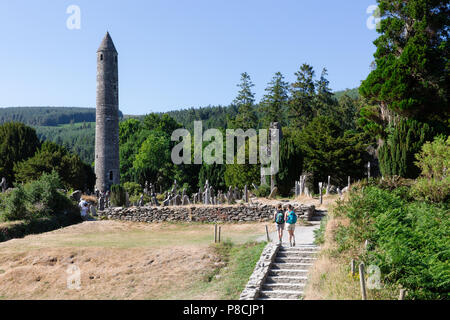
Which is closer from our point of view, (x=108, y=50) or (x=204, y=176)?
(x=108, y=50)

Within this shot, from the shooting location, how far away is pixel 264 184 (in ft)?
106

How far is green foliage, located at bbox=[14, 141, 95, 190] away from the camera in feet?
140

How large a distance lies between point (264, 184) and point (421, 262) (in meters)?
20.9

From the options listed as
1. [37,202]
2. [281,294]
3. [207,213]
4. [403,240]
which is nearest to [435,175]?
[207,213]

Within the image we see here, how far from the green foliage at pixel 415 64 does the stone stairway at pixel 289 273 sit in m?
19.4

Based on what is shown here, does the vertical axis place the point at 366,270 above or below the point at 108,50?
below

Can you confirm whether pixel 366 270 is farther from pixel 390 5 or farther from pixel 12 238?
pixel 390 5

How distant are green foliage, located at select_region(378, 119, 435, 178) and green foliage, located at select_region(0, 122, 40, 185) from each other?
36426 millimetres

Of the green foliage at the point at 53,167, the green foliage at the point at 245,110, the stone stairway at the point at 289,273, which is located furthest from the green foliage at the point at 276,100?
the stone stairway at the point at 289,273

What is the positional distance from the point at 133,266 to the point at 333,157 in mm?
26131

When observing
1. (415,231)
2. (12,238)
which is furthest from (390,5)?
(12,238)

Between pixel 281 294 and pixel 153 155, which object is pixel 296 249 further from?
pixel 153 155

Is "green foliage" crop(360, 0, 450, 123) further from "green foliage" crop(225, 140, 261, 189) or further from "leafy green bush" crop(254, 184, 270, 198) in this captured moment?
"green foliage" crop(225, 140, 261, 189)
